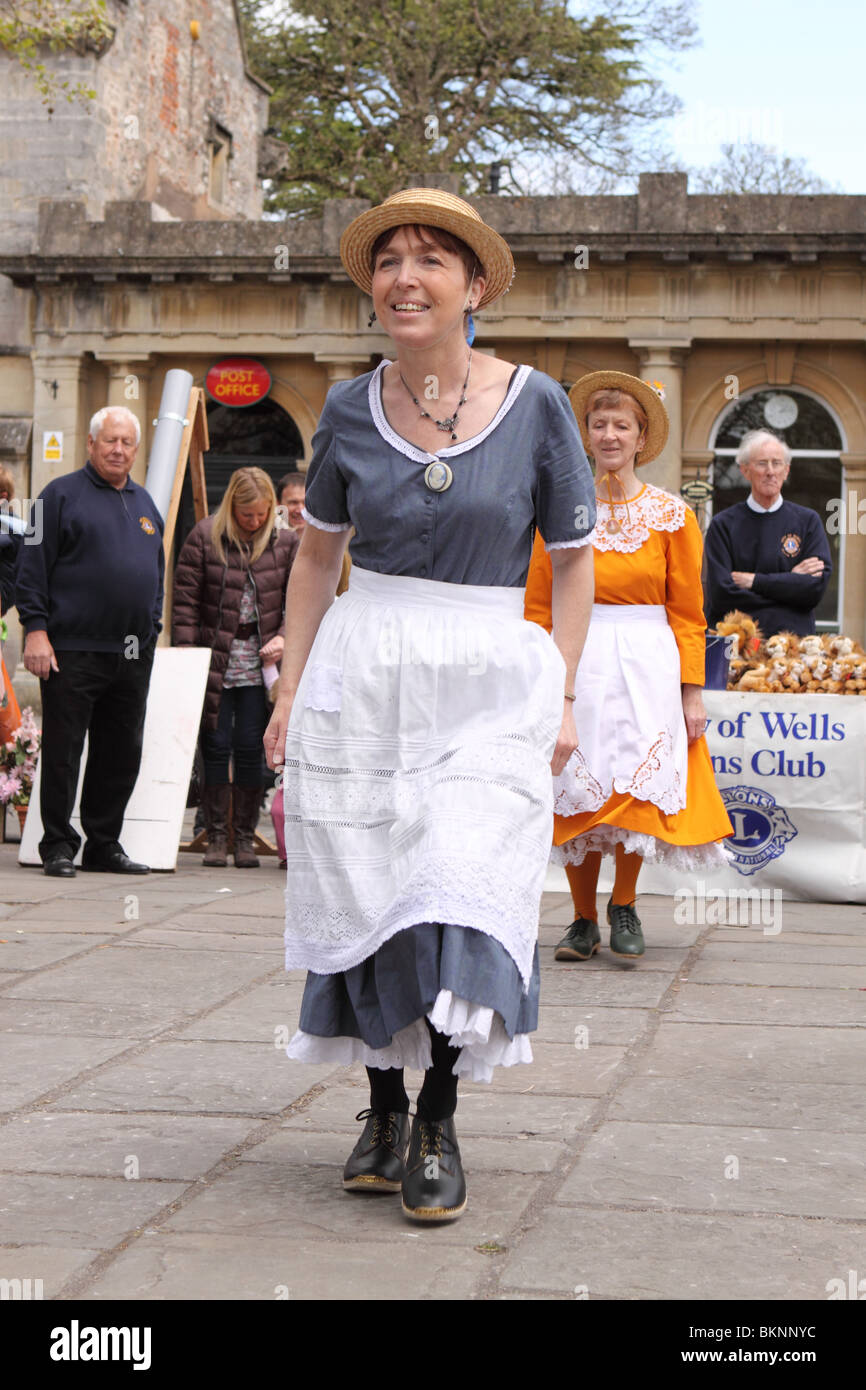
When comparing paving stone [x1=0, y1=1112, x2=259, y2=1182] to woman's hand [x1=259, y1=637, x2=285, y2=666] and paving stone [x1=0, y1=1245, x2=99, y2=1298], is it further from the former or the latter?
woman's hand [x1=259, y1=637, x2=285, y2=666]

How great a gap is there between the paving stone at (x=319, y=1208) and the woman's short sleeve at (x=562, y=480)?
140cm

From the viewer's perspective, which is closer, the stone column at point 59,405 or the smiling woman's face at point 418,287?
the smiling woman's face at point 418,287

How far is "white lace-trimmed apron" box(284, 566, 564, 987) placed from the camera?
11.9ft

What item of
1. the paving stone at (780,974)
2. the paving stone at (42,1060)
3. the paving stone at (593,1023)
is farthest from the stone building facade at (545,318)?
the paving stone at (42,1060)

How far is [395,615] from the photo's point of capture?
3.83 m

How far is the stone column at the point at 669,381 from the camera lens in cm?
2145

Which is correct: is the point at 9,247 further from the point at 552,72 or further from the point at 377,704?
the point at 377,704

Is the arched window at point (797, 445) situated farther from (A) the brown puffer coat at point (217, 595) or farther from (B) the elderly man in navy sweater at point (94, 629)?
(B) the elderly man in navy sweater at point (94, 629)

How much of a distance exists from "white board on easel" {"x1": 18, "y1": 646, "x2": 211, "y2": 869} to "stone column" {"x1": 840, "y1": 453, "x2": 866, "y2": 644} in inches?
520

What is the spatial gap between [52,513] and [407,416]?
556 centimetres

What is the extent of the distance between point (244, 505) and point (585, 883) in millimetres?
3759

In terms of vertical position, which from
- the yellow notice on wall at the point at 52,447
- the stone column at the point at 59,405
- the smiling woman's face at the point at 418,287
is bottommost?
the smiling woman's face at the point at 418,287

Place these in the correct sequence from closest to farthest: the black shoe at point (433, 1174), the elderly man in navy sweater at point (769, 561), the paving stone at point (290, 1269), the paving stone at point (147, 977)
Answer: the paving stone at point (290, 1269) → the black shoe at point (433, 1174) → the paving stone at point (147, 977) → the elderly man in navy sweater at point (769, 561)

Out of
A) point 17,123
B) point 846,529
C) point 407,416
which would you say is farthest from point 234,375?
point 407,416
